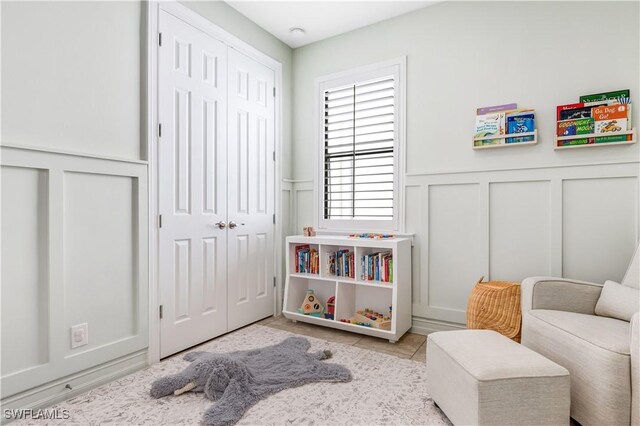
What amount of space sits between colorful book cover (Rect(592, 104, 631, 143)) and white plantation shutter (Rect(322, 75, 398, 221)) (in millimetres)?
1367

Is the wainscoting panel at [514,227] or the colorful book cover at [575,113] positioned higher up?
the colorful book cover at [575,113]

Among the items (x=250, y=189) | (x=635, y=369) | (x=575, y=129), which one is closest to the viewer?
(x=635, y=369)

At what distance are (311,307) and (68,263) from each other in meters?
1.85

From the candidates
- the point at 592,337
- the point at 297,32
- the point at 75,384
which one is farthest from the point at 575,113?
the point at 75,384

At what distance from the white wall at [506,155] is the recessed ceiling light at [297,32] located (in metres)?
0.46

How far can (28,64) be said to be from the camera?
68.1 inches

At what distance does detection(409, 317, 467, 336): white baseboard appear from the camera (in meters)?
2.76

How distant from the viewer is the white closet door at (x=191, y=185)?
7.81 ft

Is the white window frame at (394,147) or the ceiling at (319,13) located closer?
the ceiling at (319,13)

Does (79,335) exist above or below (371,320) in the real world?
above

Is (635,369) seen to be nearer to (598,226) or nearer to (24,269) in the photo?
(598,226)

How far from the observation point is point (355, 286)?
309 centimetres

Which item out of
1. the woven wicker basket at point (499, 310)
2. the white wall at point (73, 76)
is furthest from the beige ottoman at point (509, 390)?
the white wall at point (73, 76)

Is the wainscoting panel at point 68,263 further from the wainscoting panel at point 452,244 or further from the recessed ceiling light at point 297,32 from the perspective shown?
the wainscoting panel at point 452,244
